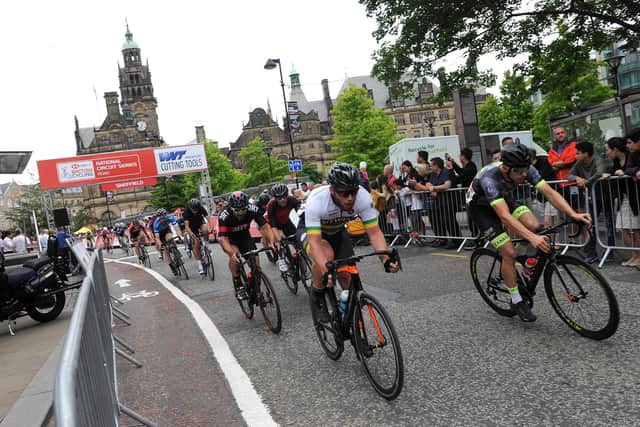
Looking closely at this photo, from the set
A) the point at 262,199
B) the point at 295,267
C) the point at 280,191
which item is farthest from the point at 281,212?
the point at 262,199

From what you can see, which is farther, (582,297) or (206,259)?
(206,259)

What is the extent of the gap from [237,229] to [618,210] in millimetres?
5760

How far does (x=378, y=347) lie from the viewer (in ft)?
13.4

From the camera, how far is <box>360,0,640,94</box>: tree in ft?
45.9

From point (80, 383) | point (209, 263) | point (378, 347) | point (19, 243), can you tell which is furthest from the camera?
point (19, 243)

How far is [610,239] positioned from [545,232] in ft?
12.5

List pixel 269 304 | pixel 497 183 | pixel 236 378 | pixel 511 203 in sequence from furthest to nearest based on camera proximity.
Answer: pixel 269 304
pixel 511 203
pixel 497 183
pixel 236 378

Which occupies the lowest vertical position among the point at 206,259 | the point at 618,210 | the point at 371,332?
the point at 206,259

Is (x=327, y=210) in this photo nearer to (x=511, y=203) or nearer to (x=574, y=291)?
(x=511, y=203)

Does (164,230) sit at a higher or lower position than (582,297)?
higher

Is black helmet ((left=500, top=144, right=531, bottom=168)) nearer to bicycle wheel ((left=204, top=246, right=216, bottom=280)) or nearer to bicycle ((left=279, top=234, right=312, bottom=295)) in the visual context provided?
bicycle ((left=279, top=234, right=312, bottom=295))

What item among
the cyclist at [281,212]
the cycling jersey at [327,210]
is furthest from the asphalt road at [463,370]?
the cyclist at [281,212]

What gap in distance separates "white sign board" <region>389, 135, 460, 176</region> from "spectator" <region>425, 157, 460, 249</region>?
15.5 meters

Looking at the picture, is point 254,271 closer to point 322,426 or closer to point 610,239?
point 322,426
